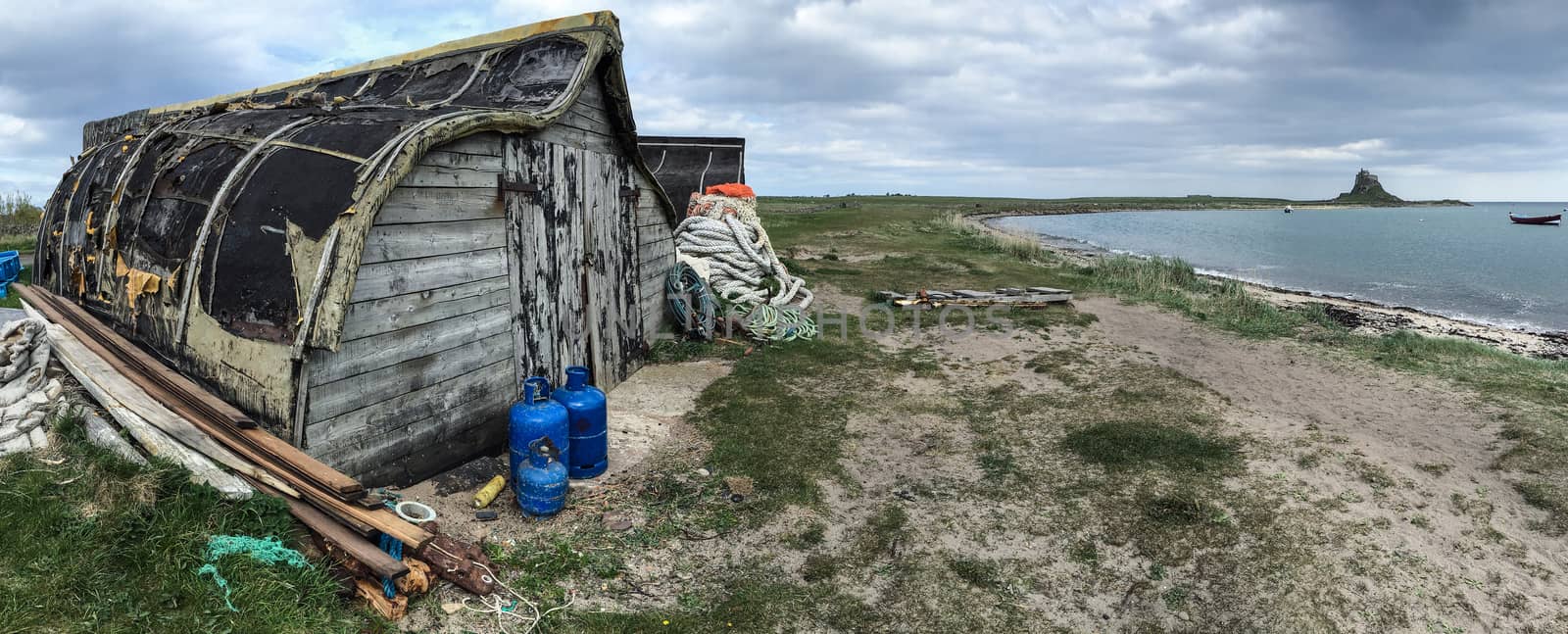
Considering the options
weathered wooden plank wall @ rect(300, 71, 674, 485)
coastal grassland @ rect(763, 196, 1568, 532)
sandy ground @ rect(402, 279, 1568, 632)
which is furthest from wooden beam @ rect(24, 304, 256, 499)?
coastal grassland @ rect(763, 196, 1568, 532)

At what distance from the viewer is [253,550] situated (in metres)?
4.21

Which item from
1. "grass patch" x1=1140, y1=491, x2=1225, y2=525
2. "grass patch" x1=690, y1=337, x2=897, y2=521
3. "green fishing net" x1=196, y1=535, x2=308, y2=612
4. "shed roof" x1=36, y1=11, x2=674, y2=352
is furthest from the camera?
"grass patch" x1=690, y1=337, x2=897, y2=521

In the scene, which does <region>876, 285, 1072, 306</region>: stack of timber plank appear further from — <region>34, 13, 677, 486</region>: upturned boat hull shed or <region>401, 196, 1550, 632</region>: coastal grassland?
<region>34, 13, 677, 486</region>: upturned boat hull shed

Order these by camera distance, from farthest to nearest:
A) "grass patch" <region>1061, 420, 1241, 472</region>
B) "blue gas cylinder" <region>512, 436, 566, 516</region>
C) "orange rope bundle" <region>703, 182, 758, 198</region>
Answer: "orange rope bundle" <region>703, 182, 758, 198</region>
"grass patch" <region>1061, 420, 1241, 472</region>
"blue gas cylinder" <region>512, 436, 566, 516</region>

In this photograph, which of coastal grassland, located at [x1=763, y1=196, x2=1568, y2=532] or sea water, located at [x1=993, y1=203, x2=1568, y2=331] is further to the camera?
sea water, located at [x1=993, y1=203, x2=1568, y2=331]

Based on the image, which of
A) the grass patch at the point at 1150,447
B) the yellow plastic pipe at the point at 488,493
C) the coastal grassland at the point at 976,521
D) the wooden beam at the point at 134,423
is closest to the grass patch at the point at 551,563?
the coastal grassland at the point at 976,521

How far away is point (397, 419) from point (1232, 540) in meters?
6.51

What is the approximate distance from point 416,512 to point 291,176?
2.76 m

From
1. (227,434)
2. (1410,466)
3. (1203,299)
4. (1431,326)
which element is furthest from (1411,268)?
(227,434)

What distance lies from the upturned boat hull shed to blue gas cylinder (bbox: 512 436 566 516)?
42.3 inches

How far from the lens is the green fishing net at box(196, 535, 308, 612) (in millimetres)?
4145

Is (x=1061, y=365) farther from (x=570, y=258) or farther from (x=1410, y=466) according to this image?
(x=570, y=258)

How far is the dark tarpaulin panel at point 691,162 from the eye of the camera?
2325 centimetres

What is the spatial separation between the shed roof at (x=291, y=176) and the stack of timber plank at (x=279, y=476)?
0.57m
